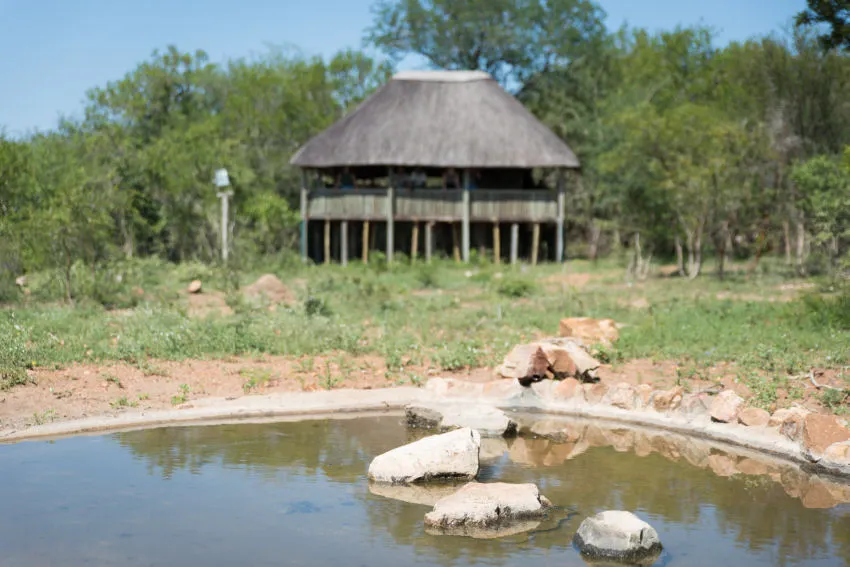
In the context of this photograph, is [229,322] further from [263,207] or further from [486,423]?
[263,207]

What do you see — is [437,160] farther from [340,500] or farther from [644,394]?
[340,500]

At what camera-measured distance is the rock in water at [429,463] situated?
845 cm

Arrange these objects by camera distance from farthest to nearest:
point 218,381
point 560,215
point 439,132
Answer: point 560,215, point 439,132, point 218,381

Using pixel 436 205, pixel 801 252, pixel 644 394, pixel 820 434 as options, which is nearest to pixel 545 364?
pixel 644 394

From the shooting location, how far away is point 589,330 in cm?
1376

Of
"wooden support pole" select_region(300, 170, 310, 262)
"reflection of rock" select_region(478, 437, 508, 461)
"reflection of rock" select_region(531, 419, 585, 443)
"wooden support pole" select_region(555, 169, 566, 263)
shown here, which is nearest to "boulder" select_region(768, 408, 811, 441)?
"reflection of rock" select_region(531, 419, 585, 443)

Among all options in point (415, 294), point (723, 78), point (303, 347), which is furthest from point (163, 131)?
point (303, 347)

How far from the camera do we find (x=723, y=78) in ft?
132

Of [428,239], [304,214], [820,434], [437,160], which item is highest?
[437,160]

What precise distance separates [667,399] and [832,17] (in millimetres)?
8452

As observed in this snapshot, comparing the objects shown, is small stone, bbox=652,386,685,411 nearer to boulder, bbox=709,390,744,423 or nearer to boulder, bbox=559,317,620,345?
boulder, bbox=709,390,744,423

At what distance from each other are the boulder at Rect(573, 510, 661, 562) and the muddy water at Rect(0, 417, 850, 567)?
137 millimetres

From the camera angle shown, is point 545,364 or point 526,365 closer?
point 526,365

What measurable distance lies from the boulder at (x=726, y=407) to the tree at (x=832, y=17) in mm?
8073
